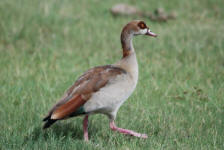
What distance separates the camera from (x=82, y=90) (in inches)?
179

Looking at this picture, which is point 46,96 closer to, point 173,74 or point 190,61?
point 173,74

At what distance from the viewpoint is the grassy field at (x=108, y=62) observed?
485 centimetres

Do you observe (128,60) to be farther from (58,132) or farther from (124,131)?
(58,132)

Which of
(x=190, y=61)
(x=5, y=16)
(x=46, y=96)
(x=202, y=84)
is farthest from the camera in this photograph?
(x=5, y=16)

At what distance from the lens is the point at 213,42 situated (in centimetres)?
883

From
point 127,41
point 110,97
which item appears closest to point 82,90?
point 110,97

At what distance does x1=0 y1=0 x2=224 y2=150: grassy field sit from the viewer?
4.85 metres

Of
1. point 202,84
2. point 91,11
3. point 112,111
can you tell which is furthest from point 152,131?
point 91,11

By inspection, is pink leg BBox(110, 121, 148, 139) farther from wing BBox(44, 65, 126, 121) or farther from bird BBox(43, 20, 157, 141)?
wing BBox(44, 65, 126, 121)

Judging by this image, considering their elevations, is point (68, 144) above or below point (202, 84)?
above

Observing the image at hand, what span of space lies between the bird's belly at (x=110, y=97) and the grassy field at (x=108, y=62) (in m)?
0.38

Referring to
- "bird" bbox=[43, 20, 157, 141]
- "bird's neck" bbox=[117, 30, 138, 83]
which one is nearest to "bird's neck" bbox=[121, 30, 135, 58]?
"bird's neck" bbox=[117, 30, 138, 83]

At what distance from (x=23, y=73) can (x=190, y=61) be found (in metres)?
3.27

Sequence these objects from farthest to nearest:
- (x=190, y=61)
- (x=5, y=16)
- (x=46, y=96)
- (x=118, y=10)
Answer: (x=118, y=10) < (x=5, y=16) < (x=190, y=61) < (x=46, y=96)
